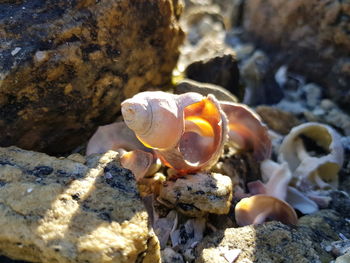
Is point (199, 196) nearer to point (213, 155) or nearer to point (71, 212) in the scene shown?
point (213, 155)

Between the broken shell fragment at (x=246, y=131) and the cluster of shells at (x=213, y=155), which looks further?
the broken shell fragment at (x=246, y=131)

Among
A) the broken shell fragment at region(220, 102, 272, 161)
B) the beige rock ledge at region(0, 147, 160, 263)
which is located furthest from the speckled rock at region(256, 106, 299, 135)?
the beige rock ledge at region(0, 147, 160, 263)

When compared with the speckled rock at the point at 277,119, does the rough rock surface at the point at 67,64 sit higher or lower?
higher

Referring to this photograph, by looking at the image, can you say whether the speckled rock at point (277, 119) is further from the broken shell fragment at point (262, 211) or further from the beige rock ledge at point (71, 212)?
the beige rock ledge at point (71, 212)

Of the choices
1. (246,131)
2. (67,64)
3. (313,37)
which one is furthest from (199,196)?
(313,37)

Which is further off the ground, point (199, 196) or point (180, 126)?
point (180, 126)

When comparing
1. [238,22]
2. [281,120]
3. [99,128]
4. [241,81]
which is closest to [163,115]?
[99,128]

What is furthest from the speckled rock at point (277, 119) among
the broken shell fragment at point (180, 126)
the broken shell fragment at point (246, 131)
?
the broken shell fragment at point (180, 126)
